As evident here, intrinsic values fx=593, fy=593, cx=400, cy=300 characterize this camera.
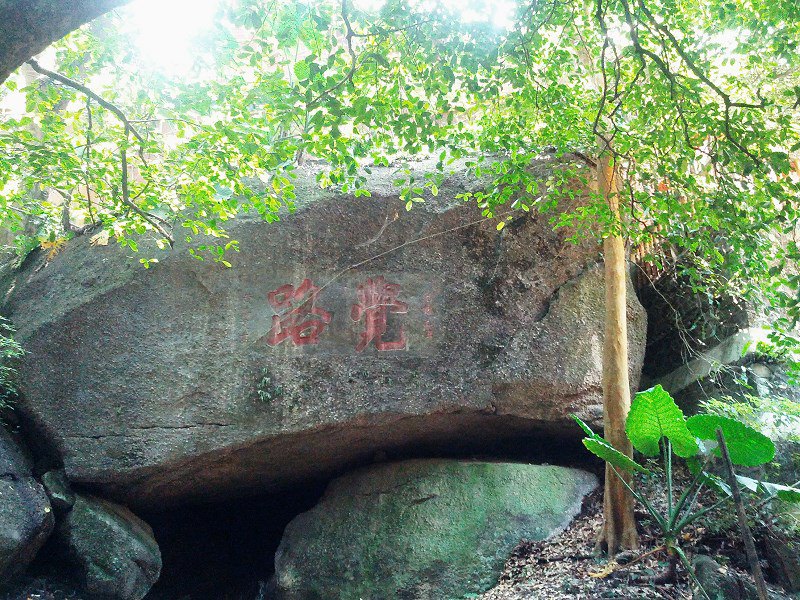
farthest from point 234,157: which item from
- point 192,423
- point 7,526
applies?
point 7,526

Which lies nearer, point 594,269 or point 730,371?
point 730,371

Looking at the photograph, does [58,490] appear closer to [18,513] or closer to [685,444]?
[18,513]

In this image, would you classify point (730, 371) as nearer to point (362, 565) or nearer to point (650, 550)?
point (650, 550)

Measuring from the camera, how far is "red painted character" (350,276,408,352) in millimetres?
5207

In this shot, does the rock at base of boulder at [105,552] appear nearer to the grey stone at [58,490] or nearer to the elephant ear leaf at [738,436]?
the grey stone at [58,490]

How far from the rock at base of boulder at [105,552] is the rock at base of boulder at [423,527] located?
109 cm

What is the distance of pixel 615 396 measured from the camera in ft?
13.6

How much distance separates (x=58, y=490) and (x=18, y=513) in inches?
13.9

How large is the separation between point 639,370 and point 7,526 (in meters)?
5.16

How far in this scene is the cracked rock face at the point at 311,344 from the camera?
486cm

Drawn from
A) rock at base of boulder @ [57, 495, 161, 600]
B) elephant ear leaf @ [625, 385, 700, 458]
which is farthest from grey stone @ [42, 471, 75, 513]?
elephant ear leaf @ [625, 385, 700, 458]

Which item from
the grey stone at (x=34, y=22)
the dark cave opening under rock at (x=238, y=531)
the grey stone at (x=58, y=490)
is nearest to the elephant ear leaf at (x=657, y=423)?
the dark cave opening under rock at (x=238, y=531)

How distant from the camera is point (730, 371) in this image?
5059 mm

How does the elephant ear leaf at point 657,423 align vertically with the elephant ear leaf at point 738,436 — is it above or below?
above
